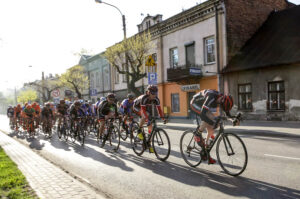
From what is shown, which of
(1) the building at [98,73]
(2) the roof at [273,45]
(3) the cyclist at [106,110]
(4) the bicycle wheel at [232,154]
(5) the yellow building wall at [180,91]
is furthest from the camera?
(1) the building at [98,73]

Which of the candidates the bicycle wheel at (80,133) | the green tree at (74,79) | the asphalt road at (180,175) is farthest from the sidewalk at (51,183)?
the green tree at (74,79)

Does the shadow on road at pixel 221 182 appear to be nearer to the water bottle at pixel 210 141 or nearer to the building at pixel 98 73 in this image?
the water bottle at pixel 210 141

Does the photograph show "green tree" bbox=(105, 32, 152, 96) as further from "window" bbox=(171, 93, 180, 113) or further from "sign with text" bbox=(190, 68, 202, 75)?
"sign with text" bbox=(190, 68, 202, 75)

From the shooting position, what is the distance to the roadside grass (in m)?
4.27

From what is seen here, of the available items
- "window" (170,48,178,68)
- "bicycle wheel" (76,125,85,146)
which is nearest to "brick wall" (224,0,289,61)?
"window" (170,48,178,68)

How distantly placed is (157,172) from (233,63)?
1483 cm

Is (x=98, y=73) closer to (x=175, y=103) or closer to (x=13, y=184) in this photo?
(x=175, y=103)

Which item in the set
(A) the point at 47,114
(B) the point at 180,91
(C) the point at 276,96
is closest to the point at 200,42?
(B) the point at 180,91

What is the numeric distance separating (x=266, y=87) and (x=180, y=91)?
820 centimetres

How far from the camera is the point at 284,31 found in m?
17.9

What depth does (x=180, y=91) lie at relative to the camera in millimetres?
23578

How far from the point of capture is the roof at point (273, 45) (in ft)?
52.2

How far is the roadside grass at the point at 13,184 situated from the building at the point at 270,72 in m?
14.8

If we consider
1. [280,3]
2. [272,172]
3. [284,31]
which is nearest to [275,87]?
[284,31]
